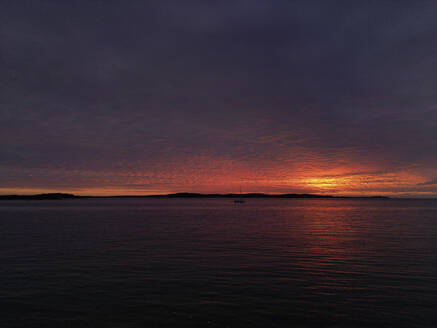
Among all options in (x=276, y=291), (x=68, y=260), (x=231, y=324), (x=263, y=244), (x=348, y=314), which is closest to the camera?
(x=231, y=324)

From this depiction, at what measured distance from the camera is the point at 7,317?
16.3 meters

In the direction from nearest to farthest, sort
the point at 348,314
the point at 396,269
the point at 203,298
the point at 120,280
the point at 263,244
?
A: the point at 348,314, the point at 203,298, the point at 120,280, the point at 396,269, the point at 263,244

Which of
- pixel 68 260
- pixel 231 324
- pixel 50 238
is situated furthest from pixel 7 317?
pixel 50 238

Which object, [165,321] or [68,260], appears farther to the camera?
[68,260]

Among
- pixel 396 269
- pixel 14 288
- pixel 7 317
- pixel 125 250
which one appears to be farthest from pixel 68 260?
pixel 396 269

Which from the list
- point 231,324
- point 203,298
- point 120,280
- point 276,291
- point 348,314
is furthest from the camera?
point 120,280

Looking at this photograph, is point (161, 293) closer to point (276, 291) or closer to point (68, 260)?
point (276, 291)

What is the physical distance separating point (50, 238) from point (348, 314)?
146 ft

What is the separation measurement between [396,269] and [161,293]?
20.4 meters

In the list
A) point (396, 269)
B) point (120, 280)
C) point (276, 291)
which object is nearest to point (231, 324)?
point (276, 291)

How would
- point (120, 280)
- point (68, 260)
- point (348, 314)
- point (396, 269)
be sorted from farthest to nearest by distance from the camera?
point (68, 260) < point (396, 269) < point (120, 280) < point (348, 314)

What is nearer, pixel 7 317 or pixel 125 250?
pixel 7 317

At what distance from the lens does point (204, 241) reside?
43188mm

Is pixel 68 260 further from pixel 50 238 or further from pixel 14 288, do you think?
pixel 50 238
